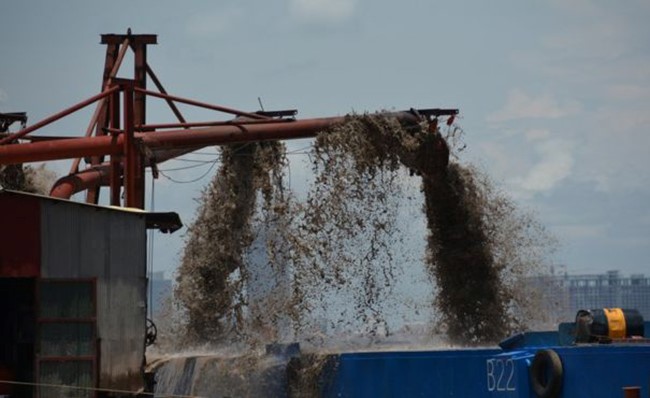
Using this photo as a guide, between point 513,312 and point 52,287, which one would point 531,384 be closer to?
point 52,287

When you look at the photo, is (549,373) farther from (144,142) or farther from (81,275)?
(144,142)

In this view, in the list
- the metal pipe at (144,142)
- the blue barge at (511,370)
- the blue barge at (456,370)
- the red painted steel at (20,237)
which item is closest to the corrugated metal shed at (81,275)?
the red painted steel at (20,237)

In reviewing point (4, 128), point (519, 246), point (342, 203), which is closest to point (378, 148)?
point (342, 203)

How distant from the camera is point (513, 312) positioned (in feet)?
99.3

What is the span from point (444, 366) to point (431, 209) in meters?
8.96

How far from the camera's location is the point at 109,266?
2284 centimetres

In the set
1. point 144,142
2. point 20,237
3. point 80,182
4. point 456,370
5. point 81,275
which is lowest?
point 456,370

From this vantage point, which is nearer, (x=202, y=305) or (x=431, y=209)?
(x=431, y=209)

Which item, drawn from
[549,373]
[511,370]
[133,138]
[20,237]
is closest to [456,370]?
[511,370]

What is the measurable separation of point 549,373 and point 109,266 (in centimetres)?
783

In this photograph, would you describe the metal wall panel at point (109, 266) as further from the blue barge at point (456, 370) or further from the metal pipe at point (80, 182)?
the metal pipe at point (80, 182)

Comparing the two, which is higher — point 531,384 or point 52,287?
point 52,287

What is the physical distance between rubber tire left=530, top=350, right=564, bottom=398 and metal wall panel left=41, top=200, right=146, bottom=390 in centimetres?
716

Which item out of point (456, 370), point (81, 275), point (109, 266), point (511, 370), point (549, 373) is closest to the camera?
point (549, 373)
